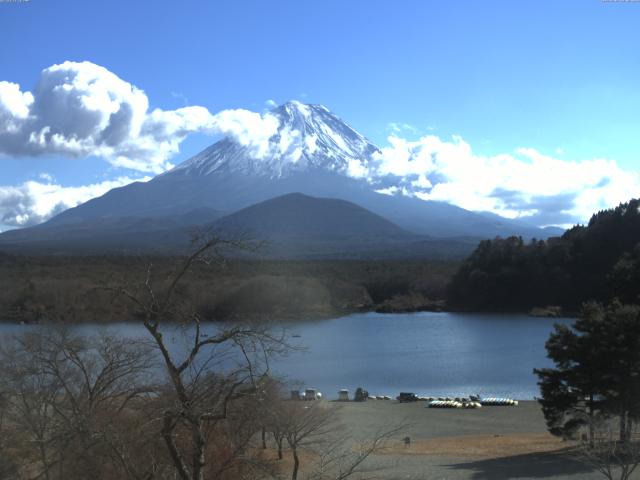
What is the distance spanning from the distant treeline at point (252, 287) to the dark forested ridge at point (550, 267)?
3956mm

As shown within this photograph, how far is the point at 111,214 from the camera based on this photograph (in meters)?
135

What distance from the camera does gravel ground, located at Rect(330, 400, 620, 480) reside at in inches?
443

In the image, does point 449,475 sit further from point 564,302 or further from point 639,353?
point 564,302

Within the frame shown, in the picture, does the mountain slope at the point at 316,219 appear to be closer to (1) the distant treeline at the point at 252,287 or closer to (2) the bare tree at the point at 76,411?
(1) the distant treeline at the point at 252,287

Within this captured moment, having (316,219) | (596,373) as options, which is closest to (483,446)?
(596,373)

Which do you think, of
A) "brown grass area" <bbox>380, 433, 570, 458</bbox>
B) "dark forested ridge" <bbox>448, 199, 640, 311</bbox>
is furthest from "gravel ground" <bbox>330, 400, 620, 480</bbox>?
"dark forested ridge" <bbox>448, 199, 640, 311</bbox>

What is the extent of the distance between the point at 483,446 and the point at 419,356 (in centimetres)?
1585

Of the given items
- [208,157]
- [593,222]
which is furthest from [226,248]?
[208,157]

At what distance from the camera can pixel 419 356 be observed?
3047 centimetres

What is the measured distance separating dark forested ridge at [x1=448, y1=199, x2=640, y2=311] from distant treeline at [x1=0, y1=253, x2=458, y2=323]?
3.96 m

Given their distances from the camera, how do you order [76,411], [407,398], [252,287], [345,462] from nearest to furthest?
[76,411] → [345,462] → [407,398] → [252,287]

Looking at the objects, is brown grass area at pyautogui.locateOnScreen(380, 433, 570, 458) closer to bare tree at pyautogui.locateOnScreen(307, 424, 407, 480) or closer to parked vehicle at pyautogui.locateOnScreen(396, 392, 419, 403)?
bare tree at pyautogui.locateOnScreen(307, 424, 407, 480)

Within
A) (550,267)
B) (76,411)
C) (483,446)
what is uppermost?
(550,267)

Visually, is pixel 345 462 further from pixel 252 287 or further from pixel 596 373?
pixel 252 287
